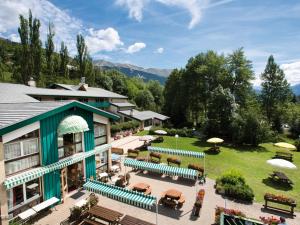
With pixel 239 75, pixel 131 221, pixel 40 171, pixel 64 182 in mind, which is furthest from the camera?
pixel 239 75

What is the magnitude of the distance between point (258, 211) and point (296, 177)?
38.2 ft

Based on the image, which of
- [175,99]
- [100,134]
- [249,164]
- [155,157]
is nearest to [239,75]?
[175,99]

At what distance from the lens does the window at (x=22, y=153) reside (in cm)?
1240

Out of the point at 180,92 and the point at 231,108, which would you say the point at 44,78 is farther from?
the point at 231,108

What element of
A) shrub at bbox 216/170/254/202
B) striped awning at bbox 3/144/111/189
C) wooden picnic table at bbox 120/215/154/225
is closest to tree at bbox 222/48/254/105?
shrub at bbox 216/170/254/202

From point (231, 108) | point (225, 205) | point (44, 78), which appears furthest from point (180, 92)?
point (225, 205)

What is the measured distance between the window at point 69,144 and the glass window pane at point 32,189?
2405mm

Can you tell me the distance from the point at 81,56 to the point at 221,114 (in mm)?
46670

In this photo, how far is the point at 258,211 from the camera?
15.3m

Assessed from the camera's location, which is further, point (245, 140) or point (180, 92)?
point (180, 92)

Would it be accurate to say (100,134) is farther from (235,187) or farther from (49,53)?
(49,53)

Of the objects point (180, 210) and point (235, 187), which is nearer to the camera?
point (180, 210)

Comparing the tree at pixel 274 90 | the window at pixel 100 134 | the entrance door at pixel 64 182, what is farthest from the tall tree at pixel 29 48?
the tree at pixel 274 90

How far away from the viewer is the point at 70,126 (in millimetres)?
14617
